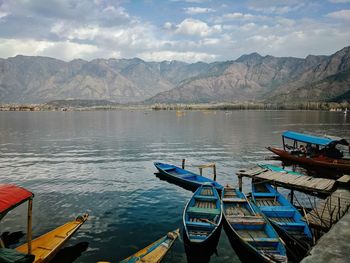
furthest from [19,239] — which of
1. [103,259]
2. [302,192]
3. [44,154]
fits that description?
[44,154]

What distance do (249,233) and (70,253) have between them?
39.6ft

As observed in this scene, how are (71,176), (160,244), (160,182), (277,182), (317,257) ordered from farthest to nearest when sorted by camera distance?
1. (71,176)
2. (160,182)
3. (277,182)
4. (160,244)
5. (317,257)

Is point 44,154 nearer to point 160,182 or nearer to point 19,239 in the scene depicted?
point 160,182

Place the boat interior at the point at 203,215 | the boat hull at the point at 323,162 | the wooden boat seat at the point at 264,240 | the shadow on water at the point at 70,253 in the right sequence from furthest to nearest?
the boat hull at the point at 323,162 < the boat interior at the point at 203,215 < the shadow on water at the point at 70,253 < the wooden boat seat at the point at 264,240

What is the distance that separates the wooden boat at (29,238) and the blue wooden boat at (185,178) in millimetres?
16242

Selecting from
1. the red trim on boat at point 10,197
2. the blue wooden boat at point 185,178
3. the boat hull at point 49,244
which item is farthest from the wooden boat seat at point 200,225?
the blue wooden boat at point 185,178

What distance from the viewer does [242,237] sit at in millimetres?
18094

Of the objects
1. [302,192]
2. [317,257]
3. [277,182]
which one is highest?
[317,257]

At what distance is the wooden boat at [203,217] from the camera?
60.7 feet

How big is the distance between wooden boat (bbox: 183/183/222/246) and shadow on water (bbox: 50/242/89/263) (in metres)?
7.22

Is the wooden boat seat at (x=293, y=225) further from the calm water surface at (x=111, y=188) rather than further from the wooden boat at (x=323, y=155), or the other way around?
the wooden boat at (x=323, y=155)

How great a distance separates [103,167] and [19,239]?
81.4 ft

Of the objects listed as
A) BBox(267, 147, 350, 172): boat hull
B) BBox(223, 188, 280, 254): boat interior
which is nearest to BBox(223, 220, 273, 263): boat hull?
BBox(223, 188, 280, 254): boat interior

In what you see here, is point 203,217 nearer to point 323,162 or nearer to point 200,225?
point 200,225
